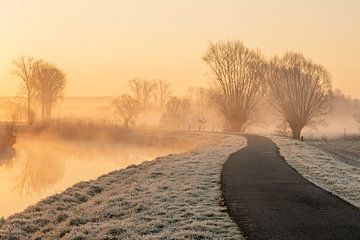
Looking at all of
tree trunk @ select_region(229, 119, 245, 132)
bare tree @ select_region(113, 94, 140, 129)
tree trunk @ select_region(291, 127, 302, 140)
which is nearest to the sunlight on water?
tree trunk @ select_region(291, 127, 302, 140)

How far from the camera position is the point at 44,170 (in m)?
32.8

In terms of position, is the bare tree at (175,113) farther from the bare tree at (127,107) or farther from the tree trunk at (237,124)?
the tree trunk at (237,124)

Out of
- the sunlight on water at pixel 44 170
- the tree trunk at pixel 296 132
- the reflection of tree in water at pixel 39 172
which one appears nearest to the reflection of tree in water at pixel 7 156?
the sunlight on water at pixel 44 170

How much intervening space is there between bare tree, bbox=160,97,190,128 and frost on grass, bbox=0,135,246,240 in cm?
9447

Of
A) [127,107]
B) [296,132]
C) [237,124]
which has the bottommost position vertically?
[296,132]

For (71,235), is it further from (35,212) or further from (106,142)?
(106,142)

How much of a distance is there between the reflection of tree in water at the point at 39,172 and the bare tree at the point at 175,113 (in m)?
71.5

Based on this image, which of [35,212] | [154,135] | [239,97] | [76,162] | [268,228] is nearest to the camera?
[268,228]

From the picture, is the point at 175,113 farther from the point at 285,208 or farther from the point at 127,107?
the point at 285,208

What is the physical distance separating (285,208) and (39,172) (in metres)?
22.9

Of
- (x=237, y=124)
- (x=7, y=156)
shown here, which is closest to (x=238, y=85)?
(x=237, y=124)

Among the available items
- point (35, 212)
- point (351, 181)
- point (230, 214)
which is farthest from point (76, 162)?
point (230, 214)

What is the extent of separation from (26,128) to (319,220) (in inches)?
2341

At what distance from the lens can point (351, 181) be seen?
1839 cm
